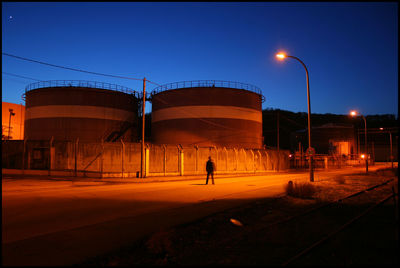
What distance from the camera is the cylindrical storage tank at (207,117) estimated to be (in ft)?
136

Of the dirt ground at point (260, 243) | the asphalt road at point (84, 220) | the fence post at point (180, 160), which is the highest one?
the fence post at point (180, 160)

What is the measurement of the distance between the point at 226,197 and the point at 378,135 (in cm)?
10048

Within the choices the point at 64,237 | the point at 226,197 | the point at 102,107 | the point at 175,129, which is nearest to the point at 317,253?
the point at 64,237

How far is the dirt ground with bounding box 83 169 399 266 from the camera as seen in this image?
17.5 ft

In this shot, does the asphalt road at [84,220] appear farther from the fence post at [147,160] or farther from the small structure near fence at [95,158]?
the small structure near fence at [95,158]

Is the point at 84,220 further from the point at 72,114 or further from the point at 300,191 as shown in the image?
the point at 72,114

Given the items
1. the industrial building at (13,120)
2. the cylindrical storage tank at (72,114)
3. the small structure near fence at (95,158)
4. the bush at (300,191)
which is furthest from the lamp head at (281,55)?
the industrial building at (13,120)

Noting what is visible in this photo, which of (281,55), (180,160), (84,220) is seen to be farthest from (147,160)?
(84,220)

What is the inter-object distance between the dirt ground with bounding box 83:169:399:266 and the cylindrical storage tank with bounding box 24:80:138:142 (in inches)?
1488

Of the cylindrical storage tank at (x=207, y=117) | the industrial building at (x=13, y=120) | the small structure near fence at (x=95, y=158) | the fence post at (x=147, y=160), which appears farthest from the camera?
the industrial building at (x=13, y=120)

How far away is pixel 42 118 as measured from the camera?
42531mm

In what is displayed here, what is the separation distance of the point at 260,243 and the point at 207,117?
1394 inches

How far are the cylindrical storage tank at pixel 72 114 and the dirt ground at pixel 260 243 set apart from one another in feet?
124

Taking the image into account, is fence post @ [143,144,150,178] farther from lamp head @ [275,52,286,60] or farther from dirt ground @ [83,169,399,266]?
dirt ground @ [83,169,399,266]
